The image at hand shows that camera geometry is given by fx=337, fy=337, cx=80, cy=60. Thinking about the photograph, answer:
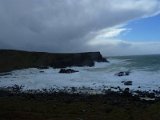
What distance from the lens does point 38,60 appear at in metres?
59.8

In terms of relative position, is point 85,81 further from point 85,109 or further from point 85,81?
point 85,109

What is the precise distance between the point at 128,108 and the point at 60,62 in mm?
42078

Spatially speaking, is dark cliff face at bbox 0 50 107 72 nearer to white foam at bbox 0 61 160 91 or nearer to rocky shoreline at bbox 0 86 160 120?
white foam at bbox 0 61 160 91

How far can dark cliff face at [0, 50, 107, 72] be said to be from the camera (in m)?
56.2

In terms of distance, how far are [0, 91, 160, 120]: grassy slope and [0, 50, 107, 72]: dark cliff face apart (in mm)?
35624

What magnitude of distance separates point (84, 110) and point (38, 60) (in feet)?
144

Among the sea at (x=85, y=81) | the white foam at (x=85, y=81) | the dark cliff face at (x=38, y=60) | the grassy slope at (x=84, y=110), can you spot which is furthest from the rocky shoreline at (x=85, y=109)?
the dark cliff face at (x=38, y=60)

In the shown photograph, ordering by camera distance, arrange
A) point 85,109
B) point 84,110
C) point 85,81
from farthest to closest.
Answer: point 85,81 → point 85,109 → point 84,110

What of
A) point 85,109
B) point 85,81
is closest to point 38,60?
point 85,81

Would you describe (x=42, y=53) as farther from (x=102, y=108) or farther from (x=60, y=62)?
(x=102, y=108)

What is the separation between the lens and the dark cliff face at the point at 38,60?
2214 inches

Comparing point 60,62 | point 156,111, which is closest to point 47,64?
point 60,62

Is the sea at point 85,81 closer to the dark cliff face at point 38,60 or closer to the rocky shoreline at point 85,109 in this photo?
the rocky shoreline at point 85,109

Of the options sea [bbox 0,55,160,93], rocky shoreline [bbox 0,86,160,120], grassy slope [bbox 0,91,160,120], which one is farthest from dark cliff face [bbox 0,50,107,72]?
grassy slope [bbox 0,91,160,120]
